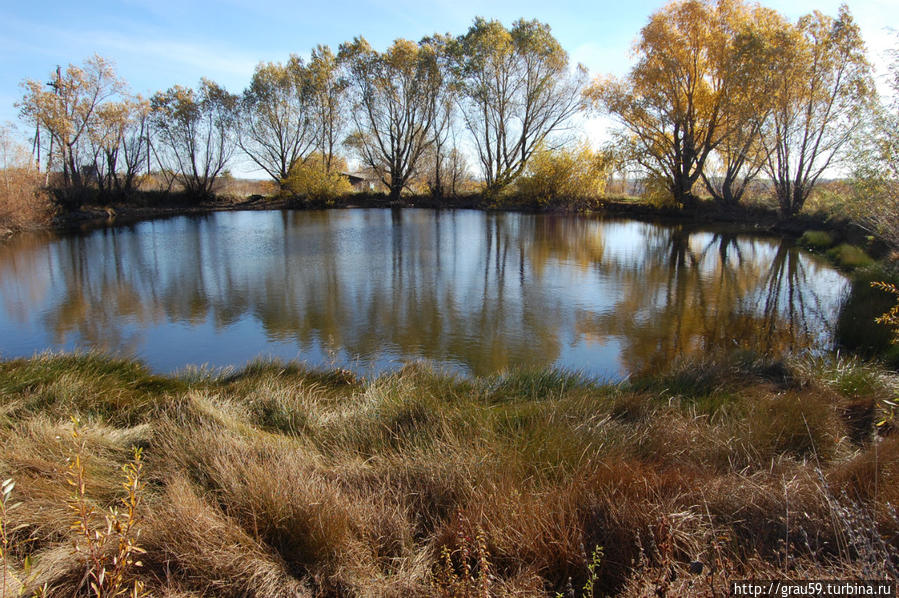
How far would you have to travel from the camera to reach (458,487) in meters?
2.81

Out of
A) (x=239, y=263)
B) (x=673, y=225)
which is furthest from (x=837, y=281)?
(x=239, y=263)

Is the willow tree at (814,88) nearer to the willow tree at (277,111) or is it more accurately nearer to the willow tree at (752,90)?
the willow tree at (752,90)

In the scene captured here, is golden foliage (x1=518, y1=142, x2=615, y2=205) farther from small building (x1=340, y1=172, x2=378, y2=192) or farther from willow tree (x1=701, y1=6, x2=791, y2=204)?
small building (x1=340, y1=172, x2=378, y2=192)

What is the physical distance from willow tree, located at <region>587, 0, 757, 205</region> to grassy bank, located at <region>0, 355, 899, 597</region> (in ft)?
74.3

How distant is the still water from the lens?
22.4 feet

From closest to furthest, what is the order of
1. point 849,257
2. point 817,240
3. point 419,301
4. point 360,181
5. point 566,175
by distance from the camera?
point 419,301, point 849,257, point 817,240, point 566,175, point 360,181

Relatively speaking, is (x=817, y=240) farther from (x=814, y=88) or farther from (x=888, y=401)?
(x=888, y=401)

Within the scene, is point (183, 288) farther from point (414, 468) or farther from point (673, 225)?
point (673, 225)

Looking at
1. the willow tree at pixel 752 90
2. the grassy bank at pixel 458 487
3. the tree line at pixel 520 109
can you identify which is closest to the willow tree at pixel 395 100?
the tree line at pixel 520 109

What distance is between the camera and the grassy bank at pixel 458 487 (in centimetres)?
214

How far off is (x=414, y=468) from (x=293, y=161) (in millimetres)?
38594

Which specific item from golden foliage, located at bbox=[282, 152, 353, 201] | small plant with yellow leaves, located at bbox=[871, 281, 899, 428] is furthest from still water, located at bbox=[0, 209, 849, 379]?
golden foliage, located at bbox=[282, 152, 353, 201]

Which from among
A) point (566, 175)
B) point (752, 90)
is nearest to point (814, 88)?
point (752, 90)

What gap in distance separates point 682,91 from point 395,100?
18488 millimetres
